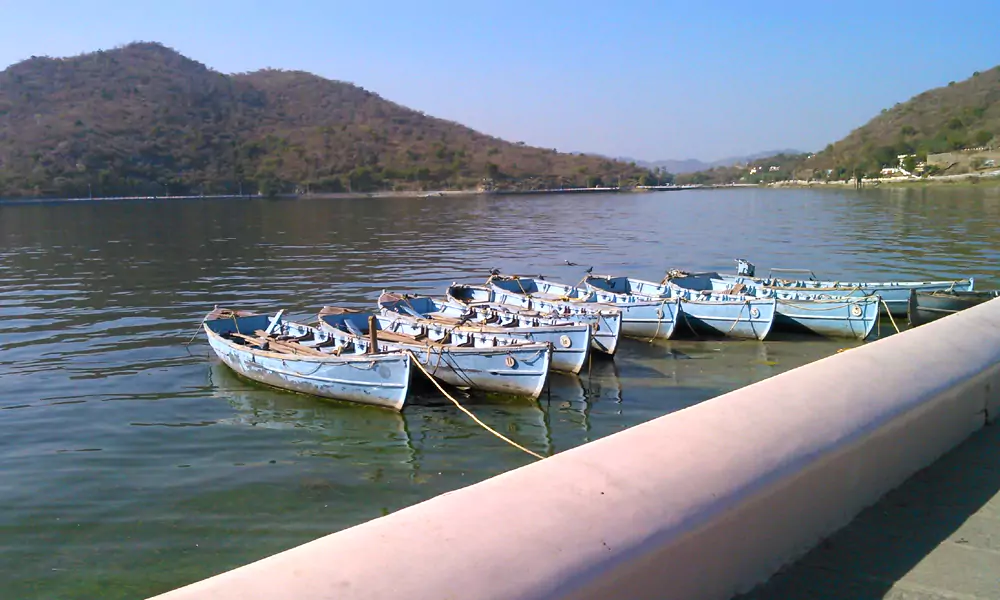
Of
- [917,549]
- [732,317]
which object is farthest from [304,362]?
[917,549]

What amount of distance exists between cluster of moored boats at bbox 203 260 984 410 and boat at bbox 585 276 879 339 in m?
0.03

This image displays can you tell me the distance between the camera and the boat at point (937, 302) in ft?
66.6

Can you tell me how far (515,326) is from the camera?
17844 millimetres

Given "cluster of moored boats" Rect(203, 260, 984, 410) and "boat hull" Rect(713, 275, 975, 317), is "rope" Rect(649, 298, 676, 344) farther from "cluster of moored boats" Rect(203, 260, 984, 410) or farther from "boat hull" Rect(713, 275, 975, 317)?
"boat hull" Rect(713, 275, 975, 317)

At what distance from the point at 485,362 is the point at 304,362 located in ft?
12.4

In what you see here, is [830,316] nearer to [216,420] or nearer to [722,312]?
[722,312]

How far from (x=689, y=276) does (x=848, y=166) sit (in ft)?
614

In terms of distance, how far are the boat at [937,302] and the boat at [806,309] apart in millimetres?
1503

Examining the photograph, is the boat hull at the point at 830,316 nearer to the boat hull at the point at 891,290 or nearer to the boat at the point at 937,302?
the boat hull at the point at 891,290

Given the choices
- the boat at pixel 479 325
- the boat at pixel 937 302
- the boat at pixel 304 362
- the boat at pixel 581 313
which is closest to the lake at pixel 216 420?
the boat at pixel 304 362

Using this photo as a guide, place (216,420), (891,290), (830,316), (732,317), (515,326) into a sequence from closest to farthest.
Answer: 1. (216,420)
2. (515,326)
3. (830,316)
4. (732,317)
5. (891,290)

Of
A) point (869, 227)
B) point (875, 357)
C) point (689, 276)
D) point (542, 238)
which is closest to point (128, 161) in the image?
point (542, 238)

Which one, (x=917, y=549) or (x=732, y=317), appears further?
(x=732, y=317)

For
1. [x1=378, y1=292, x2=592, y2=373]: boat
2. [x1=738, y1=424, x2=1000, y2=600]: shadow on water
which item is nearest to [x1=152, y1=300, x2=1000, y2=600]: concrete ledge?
[x1=738, y1=424, x2=1000, y2=600]: shadow on water
